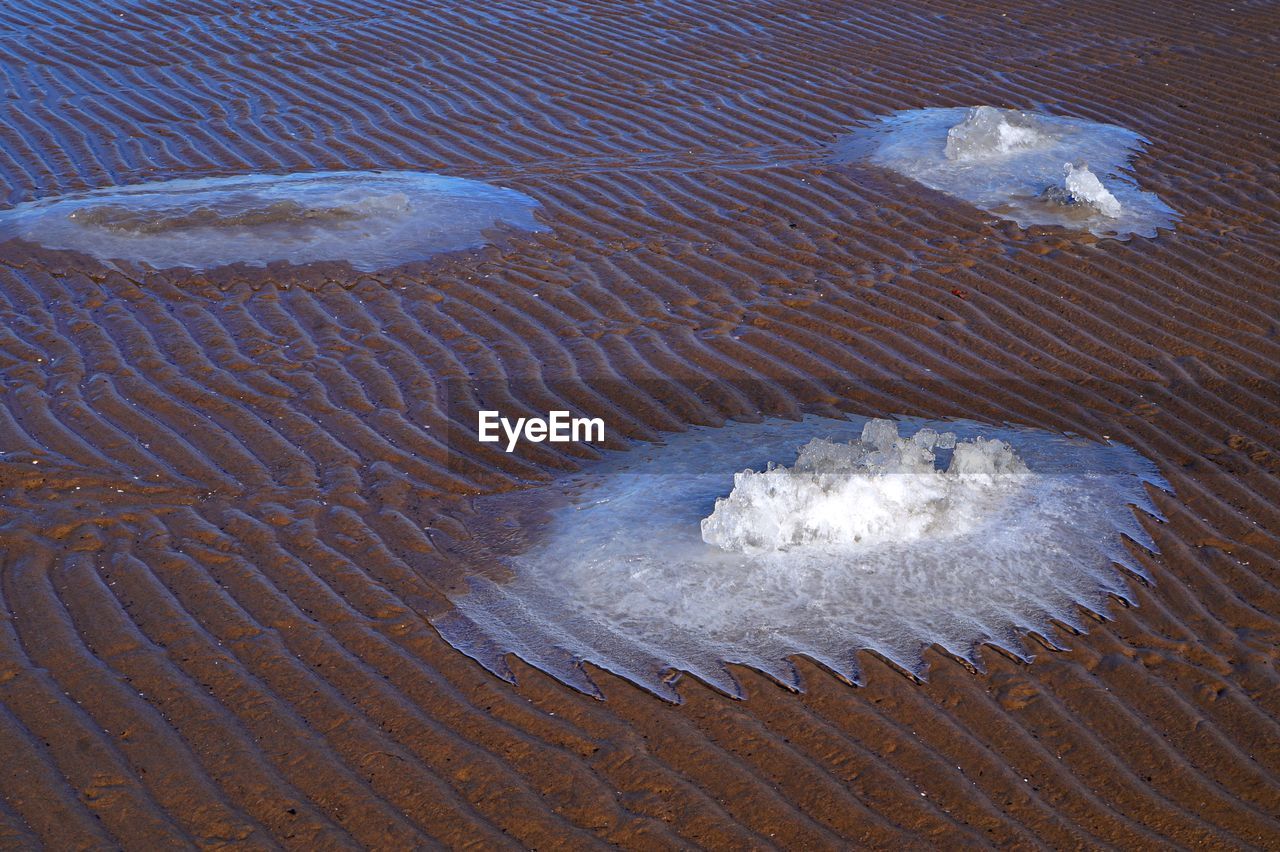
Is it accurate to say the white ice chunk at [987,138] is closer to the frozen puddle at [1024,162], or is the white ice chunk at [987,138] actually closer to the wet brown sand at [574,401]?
the frozen puddle at [1024,162]

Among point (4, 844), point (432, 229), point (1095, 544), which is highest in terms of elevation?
point (432, 229)

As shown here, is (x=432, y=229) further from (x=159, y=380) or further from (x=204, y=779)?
(x=204, y=779)

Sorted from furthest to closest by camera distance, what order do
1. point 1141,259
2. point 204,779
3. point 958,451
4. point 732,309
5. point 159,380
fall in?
point 1141,259, point 732,309, point 159,380, point 958,451, point 204,779

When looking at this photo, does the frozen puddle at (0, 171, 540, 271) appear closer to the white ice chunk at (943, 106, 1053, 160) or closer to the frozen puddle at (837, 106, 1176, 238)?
the frozen puddle at (837, 106, 1176, 238)

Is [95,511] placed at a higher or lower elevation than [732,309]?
lower

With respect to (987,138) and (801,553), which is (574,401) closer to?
(801,553)

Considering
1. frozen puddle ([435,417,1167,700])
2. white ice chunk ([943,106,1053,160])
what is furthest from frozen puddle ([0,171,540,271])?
white ice chunk ([943,106,1053,160])

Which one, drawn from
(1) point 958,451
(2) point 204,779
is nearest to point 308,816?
(2) point 204,779
